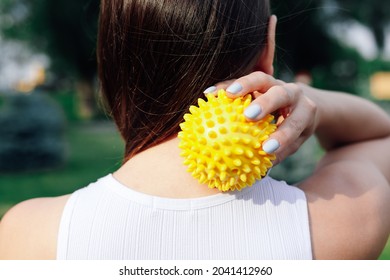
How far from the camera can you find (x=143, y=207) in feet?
4.66

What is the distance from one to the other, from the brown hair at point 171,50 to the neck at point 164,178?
7cm

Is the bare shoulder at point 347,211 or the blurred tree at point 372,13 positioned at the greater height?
the bare shoulder at point 347,211

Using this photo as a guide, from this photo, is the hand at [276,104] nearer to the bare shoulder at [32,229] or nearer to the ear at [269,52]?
the ear at [269,52]

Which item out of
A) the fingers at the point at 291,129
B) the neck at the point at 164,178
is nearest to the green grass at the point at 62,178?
the fingers at the point at 291,129

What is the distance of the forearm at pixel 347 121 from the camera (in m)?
1.98

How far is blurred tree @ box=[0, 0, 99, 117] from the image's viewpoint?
827 inches

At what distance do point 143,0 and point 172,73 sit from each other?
24cm

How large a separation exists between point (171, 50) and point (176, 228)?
1.77 ft

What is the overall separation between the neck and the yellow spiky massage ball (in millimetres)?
85

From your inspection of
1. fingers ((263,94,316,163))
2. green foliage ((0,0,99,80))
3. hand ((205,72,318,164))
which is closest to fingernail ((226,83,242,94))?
hand ((205,72,318,164))

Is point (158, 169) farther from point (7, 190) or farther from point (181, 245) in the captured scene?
point (7, 190)

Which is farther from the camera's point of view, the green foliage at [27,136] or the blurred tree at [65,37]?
the blurred tree at [65,37]

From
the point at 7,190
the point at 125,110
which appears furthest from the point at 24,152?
the point at 125,110

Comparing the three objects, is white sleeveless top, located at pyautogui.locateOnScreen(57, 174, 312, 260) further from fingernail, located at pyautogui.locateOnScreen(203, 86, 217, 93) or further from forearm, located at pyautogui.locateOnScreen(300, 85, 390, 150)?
forearm, located at pyautogui.locateOnScreen(300, 85, 390, 150)
